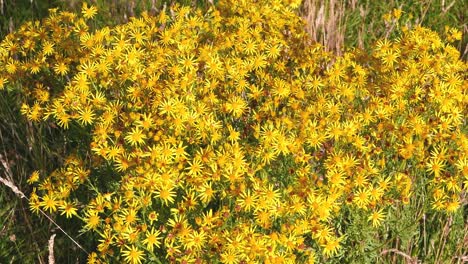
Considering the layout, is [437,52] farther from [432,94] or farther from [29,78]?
[29,78]

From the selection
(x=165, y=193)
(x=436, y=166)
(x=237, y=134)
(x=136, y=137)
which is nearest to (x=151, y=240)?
(x=165, y=193)

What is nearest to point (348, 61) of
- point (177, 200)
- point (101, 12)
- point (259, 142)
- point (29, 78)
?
point (259, 142)

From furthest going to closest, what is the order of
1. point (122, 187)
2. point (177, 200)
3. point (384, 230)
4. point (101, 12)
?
point (101, 12) < point (384, 230) < point (177, 200) < point (122, 187)

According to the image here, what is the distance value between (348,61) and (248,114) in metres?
0.65

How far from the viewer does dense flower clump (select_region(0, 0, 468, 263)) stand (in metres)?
2.93

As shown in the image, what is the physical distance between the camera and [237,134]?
123 inches

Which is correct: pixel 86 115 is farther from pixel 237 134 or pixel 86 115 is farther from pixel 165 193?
pixel 237 134

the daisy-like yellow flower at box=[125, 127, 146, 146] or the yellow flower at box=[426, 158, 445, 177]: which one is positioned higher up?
the daisy-like yellow flower at box=[125, 127, 146, 146]

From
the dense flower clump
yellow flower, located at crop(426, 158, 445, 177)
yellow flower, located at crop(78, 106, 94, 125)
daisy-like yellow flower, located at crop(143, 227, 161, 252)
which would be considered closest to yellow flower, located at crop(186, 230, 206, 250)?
the dense flower clump

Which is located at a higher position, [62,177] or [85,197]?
[62,177]

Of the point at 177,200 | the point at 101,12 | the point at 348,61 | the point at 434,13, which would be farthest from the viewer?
the point at 434,13

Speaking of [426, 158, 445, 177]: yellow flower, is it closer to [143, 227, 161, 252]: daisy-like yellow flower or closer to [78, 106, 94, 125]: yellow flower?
[143, 227, 161, 252]: daisy-like yellow flower

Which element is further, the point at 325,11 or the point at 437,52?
the point at 325,11

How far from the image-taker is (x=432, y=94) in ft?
11.0
